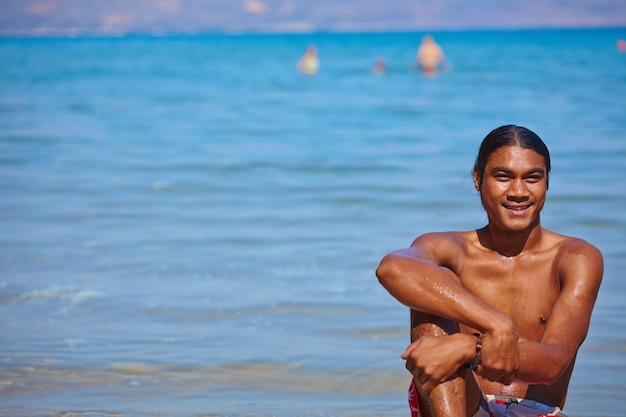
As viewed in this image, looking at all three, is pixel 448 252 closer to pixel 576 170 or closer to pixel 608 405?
pixel 608 405

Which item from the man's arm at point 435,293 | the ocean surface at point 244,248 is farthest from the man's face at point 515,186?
the ocean surface at point 244,248

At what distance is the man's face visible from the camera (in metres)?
3.10

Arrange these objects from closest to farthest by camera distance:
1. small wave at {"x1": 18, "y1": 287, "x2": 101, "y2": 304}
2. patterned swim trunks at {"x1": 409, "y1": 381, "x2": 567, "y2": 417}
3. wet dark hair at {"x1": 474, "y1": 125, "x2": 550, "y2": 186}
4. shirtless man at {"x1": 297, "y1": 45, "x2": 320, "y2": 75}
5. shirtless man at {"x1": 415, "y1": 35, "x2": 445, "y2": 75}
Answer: patterned swim trunks at {"x1": 409, "y1": 381, "x2": 567, "y2": 417}, wet dark hair at {"x1": 474, "y1": 125, "x2": 550, "y2": 186}, small wave at {"x1": 18, "y1": 287, "x2": 101, "y2": 304}, shirtless man at {"x1": 415, "y1": 35, "x2": 445, "y2": 75}, shirtless man at {"x1": 297, "y1": 45, "x2": 320, "y2": 75}

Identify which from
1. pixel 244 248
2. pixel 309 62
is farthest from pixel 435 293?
pixel 309 62

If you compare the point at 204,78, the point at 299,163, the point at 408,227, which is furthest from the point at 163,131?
the point at 204,78

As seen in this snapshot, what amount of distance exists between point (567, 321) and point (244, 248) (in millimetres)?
4545

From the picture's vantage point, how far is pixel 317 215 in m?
8.72

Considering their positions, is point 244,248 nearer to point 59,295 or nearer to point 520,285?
point 59,295

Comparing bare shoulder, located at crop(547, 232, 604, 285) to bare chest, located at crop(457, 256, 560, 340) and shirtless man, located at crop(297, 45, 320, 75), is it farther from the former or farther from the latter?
shirtless man, located at crop(297, 45, 320, 75)

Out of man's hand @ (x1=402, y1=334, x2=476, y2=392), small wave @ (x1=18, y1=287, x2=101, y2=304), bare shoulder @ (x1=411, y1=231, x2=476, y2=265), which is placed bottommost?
man's hand @ (x1=402, y1=334, x2=476, y2=392)

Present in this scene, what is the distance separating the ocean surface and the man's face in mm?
1370

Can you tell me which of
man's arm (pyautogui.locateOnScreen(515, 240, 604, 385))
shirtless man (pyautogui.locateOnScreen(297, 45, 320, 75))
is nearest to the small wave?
man's arm (pyautogui.locateOnScreen(515, 240, 604, 385))

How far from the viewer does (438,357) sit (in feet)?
9.16

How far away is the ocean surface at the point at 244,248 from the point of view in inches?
179
